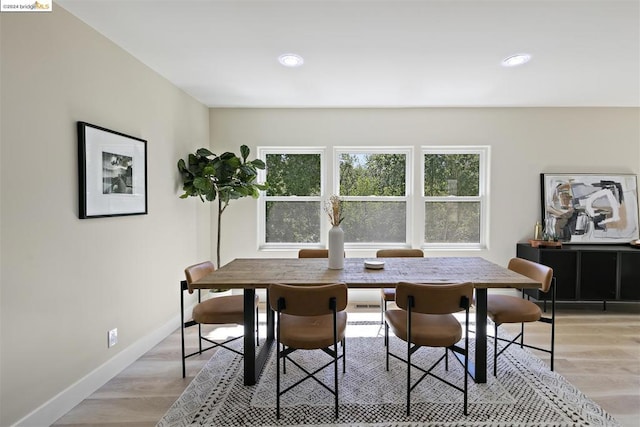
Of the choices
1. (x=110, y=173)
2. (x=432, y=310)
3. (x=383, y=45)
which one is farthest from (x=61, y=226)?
(x=383, y=45)

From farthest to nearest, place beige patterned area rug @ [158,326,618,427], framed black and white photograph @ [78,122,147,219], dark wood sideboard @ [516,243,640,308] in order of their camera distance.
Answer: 1. dark wood sideboard @ [516,243,640,308]
2. framed black and white photograph @ [78,122,147,219]
3. beige patterned area rug @ [158,326,618,427]

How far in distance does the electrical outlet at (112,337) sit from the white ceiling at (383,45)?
7.27 feet

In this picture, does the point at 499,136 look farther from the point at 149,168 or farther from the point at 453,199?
the point at 149,168

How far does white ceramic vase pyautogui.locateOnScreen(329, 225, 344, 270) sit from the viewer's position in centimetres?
254

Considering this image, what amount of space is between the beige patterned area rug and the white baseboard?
2.07 ft

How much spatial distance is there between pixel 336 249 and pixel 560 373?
200 centimetres

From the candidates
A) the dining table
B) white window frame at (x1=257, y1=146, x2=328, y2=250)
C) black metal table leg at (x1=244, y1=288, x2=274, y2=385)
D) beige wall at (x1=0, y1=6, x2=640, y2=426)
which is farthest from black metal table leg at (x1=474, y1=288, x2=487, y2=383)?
white window frame at (x1=257, y1=146, x2=328, y2=250)

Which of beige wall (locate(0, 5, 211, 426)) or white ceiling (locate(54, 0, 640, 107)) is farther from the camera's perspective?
white ceiling (locate(54, 0, 640, 107))

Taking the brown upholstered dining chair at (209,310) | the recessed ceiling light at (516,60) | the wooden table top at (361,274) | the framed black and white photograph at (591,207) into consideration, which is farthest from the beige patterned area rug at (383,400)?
the recessed ceiling light at (516,60)

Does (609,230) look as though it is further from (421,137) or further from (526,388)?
(526,388)

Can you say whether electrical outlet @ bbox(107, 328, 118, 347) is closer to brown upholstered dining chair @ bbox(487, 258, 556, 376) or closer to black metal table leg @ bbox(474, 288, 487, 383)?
black metal table leg @ bbox(474, 288, 487, 383)

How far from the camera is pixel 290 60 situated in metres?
2.63

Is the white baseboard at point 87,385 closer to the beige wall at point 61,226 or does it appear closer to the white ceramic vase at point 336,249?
the beige wall at point 61,226

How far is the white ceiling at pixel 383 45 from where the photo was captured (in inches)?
76.6
